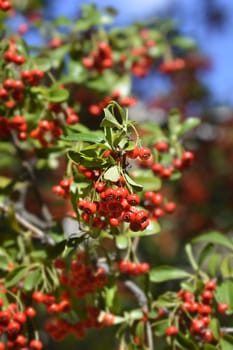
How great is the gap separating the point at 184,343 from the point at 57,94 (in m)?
0.96

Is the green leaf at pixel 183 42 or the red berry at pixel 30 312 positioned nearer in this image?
the red berry at pixel 30 312

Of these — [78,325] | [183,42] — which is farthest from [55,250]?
[183,42]

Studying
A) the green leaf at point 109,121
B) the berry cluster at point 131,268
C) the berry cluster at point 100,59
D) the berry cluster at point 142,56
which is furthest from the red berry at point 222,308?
the berry cluster at point 142,56

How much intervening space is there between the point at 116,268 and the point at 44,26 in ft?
5.14

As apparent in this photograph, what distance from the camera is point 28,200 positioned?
172 inches

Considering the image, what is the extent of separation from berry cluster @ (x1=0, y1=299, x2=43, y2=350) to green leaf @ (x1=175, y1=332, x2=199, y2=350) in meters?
0.45

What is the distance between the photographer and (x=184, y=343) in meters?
2.19

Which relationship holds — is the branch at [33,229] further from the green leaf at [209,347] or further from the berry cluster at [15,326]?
the green leaf at [209,347]

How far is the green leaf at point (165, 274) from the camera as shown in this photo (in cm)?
240

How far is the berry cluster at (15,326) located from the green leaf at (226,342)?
0.59 metres

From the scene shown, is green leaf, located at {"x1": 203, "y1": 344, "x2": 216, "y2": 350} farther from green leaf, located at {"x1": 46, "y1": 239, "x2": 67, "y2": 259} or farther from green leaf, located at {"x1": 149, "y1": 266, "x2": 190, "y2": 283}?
green leaf, located at {"x1": 46, "y1": 239, "x2": 67, "y2": 259}

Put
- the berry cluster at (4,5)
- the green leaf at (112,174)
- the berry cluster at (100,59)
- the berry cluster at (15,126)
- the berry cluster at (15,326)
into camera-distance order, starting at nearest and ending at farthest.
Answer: the green leaf at (112,174) < the berry cluster at (15,326) < the berry cluster at (15,126) < the berry cluster at (4,5) < the berry cluster at (100,59)

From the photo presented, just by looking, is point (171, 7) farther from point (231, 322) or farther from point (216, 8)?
point (231, 322)

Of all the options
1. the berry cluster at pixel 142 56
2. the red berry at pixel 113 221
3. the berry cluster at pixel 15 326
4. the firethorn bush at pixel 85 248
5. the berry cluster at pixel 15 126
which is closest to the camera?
the red berry at pixel 113 221
